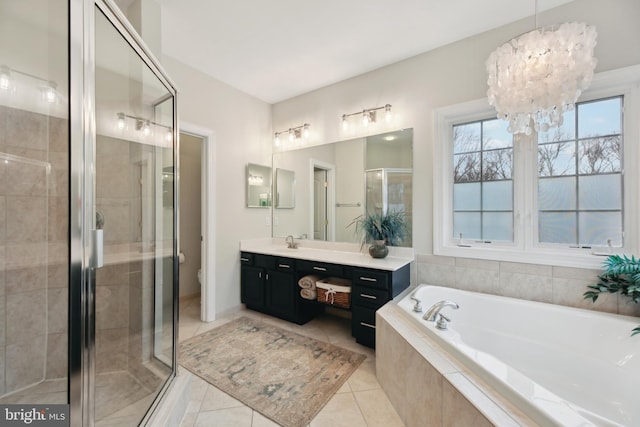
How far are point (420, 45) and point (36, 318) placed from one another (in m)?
3.53

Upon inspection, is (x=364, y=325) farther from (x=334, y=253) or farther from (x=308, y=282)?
(x=334, y=253)

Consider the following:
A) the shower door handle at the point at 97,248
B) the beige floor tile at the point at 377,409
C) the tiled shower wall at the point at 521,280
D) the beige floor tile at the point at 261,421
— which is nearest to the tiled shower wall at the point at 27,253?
the shower door handle at the point at 97,248

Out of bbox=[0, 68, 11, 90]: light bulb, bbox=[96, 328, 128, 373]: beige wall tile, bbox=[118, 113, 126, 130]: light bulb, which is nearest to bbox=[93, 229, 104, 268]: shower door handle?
bbox=[96, 328, 128, 373]: beige wall tile

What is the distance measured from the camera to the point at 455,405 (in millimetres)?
1090

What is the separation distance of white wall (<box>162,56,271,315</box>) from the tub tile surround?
192cm

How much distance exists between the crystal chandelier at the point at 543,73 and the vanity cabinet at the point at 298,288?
1419 mm

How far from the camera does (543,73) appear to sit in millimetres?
1401

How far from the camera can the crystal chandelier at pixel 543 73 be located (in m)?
1.35

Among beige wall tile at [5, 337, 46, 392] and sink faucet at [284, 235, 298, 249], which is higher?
sink faucet at [284, 235, 298, 249]

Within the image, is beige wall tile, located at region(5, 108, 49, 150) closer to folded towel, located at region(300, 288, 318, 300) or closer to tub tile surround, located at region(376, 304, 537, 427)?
folded towel, located at region(300, 288, 318, 300)

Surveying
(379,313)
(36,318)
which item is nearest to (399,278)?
(379,313)

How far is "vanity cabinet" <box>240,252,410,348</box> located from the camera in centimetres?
220

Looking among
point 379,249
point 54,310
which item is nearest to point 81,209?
point 54,310

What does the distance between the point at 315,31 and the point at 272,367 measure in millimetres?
2811
